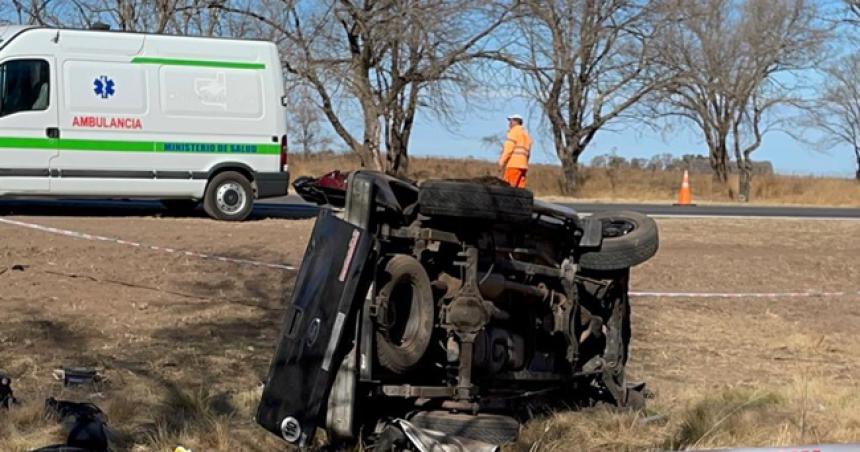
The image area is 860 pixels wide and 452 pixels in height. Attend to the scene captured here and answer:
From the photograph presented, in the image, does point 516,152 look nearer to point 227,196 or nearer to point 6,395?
point 227,196

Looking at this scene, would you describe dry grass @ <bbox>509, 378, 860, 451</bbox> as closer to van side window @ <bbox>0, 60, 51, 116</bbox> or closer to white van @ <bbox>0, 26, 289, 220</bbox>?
white van @ <bbox>0, 26, 289, 220</bbox>

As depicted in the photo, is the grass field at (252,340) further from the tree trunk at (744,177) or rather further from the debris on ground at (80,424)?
the tree trunk at (744,177)

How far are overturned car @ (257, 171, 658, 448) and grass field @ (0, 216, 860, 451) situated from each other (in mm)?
438

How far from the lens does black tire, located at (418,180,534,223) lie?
15.8 ft

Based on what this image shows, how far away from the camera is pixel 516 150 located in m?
16.3

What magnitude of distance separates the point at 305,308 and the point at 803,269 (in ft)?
35.2

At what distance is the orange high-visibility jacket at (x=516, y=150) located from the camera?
53.4 feet

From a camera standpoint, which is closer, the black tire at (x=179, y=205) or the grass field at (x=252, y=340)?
the grass field at (x=252, y=340)

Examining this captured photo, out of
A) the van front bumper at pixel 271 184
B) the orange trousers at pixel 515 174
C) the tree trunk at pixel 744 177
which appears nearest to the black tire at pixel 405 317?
the orange trousers at pixel 515 174

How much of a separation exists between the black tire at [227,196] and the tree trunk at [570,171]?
979 inches

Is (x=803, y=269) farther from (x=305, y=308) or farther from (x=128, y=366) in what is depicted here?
(x=305, y=308)

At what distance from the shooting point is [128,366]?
23.6ft

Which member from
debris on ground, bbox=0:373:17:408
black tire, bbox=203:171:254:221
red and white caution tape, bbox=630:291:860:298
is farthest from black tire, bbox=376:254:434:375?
black tire, bbox=203:171:254:221

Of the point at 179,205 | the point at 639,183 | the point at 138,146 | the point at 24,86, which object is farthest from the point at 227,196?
the point at 639,183
